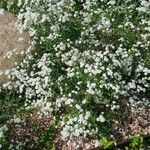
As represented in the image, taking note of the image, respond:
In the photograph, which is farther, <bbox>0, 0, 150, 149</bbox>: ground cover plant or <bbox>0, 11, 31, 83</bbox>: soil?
<bbox>0, 11, 31, 83</bbox>: soil

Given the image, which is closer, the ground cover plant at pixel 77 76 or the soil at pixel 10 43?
the ground cover plant at pixel 77 76

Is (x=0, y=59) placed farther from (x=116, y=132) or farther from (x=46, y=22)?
(x=116, y=132)

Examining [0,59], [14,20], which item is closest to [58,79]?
[0,59]

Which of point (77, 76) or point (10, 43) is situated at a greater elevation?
point (77, 76)

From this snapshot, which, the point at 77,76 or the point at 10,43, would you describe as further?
the point at 10,43
